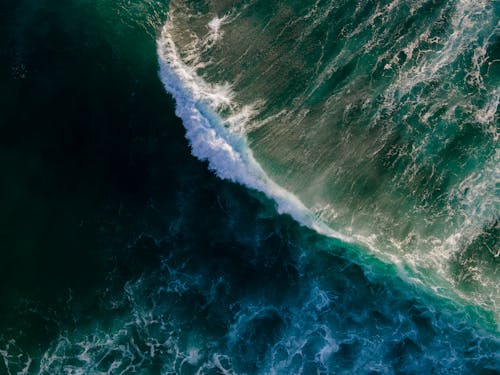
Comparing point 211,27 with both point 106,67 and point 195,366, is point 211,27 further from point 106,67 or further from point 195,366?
point 195,366

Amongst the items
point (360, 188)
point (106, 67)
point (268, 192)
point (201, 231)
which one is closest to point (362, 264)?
point (360, 188)

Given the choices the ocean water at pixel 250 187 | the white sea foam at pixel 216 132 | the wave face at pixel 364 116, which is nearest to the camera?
the ocean water at pixel 250 187

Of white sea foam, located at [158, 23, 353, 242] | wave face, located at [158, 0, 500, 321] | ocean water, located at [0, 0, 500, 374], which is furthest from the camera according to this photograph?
white sea foam, located at [158, 23, 353, 242]

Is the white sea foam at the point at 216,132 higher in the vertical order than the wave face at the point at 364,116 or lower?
lower

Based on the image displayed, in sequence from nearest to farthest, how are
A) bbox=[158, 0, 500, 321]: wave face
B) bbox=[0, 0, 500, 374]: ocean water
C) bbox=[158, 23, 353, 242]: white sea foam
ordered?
bbox=[0, 0, 500, 374]: ocean water < bbox=[158, 0, 500, 321]: wave face < bbox=[158, 23, 353, 242]: white sea foam

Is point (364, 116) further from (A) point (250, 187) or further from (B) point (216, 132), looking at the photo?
(B) point (216, 132)

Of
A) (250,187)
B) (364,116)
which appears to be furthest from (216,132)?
(364,116)
